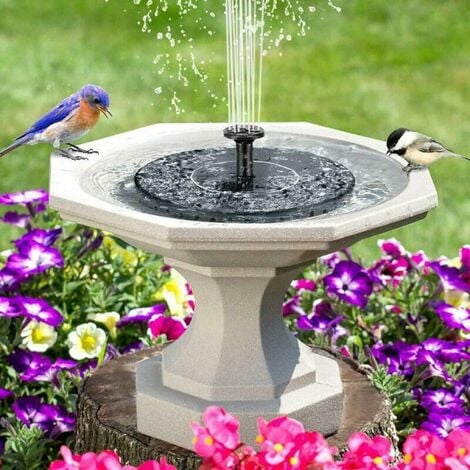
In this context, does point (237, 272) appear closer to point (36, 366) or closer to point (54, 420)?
point (54, 420)

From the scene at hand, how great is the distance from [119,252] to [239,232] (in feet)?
5.94

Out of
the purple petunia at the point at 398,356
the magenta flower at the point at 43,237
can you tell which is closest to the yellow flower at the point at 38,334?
the magenta flower at the point at 43,237

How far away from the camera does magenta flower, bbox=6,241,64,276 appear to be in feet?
13.3

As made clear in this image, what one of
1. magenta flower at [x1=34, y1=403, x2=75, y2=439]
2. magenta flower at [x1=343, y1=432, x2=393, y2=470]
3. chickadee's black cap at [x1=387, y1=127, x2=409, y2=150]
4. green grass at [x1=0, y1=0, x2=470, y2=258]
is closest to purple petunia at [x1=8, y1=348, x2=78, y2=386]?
magenta flower at [x1=34, y1=403, x2=75, y2=439]

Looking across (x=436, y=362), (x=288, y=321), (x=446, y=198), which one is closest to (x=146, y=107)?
(x=446, y=198)

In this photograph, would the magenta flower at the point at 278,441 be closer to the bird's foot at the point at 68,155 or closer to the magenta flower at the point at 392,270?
the bird's foot at the point at 68,155

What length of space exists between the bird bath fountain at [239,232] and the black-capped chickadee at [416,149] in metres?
0.04

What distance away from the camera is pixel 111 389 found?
3479 mm

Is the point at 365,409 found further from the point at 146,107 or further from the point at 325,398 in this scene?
the point at 146,107

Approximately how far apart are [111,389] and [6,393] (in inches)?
18.7

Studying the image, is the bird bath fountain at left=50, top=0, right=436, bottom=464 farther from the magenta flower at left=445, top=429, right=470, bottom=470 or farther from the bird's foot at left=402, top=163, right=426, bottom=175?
the magenta flower at left=445, top=429, right=470, bottom=470

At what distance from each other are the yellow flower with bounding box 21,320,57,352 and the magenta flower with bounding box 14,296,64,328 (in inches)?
4.6

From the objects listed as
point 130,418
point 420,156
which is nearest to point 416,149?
point 420,156

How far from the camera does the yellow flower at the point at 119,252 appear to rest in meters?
4.49
